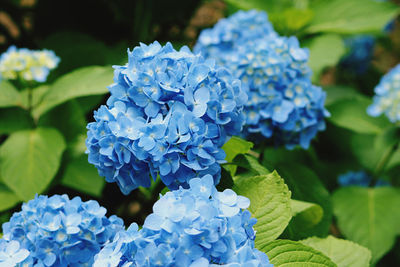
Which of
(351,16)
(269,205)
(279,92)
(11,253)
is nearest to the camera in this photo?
(11,253)

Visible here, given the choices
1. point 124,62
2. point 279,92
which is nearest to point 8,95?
point 124,62

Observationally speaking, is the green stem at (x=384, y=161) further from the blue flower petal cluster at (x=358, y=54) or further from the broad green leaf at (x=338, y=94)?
the blue flower petal cluster at (x=358, y=54)

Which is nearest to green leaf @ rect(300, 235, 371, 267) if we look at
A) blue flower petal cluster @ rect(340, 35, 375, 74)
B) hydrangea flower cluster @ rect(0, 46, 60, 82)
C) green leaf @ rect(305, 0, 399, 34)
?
hydrangea flower cluster @ rect(0, 46, 60, 82)

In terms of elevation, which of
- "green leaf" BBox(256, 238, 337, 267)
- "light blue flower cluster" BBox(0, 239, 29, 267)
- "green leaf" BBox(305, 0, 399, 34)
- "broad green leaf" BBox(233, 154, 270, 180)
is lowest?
"light blue flower cluster" BBox(0, 239, 29, 267)

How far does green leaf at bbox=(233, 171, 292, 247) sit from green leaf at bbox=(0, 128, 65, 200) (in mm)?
957

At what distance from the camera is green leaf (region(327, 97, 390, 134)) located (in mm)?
2543

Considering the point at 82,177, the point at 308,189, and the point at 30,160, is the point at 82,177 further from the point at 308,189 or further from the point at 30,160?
the point at 308,189

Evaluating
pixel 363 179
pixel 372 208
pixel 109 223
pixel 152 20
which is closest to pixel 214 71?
pixel 109 223

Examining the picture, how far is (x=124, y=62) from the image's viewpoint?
2742 mm

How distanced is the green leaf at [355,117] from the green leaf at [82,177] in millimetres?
1187

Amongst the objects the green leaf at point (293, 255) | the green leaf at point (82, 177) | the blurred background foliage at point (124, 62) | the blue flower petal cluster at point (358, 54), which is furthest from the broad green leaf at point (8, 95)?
the blue flower petal cluster at point (358, 54)

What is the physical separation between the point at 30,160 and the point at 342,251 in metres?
1.27

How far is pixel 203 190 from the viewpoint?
112cm

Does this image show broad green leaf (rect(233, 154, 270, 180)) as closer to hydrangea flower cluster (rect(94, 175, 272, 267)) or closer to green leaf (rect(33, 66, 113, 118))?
hydrangea flower cluster (rect(94, 175, 272, 267))
